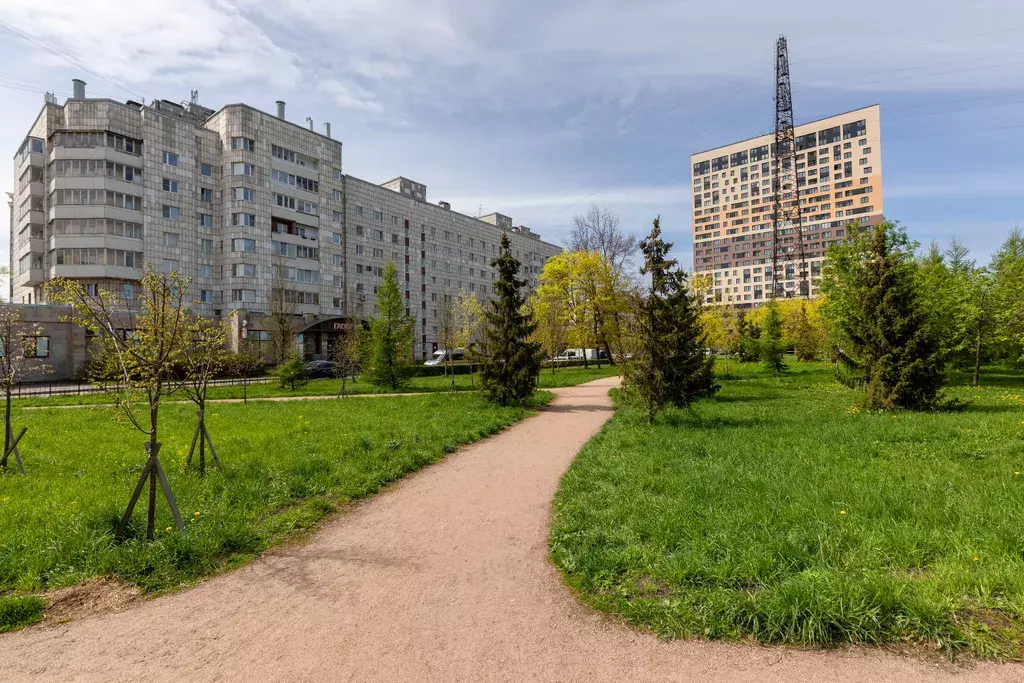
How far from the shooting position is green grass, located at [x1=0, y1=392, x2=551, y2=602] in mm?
5176

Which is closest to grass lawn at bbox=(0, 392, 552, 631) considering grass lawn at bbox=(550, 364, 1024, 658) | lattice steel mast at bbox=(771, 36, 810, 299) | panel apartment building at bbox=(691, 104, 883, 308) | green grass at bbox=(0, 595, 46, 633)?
green grass at bbox=(0, 595, 46, 633)

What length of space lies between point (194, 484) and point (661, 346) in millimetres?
10581

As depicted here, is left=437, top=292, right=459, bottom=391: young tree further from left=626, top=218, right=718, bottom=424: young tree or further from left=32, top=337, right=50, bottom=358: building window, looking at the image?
left=32, top=337, right=50, bottom=358: building window

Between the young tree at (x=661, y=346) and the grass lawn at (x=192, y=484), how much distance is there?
13.1 ft

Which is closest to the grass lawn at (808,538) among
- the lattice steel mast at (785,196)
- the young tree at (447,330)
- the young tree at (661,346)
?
the young tree at (661,346)

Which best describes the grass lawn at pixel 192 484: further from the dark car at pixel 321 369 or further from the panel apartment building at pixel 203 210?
the panel apartment building at pixel 203 210

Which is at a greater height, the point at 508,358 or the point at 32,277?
the point at 32,277

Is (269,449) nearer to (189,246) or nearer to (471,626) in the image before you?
(471,626)

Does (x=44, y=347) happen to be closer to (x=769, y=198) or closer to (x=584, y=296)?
(x=584, y=296)

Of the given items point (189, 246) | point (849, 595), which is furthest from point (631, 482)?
point (189, 246)

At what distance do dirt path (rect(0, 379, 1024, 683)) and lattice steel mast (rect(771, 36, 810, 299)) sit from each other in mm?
102436

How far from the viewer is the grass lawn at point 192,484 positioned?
A: 5.14 metres

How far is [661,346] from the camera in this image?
13.5 m

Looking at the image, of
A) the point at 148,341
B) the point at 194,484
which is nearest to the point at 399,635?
the point at 194,484
